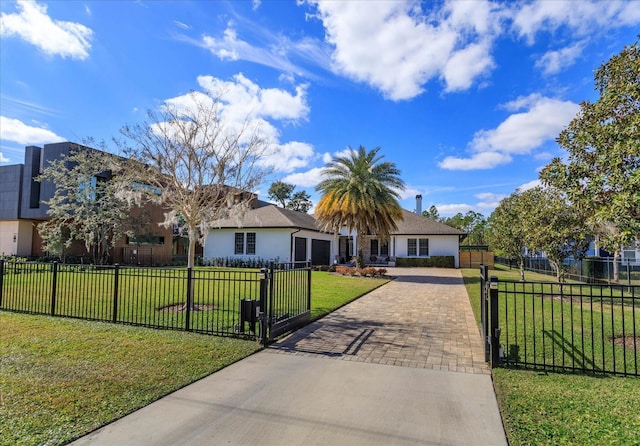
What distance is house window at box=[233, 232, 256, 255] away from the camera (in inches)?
1059

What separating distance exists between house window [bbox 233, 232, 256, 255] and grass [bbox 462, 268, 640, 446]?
22953 millimetres

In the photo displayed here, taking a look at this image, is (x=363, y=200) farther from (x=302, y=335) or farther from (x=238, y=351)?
(x=238, y=351)

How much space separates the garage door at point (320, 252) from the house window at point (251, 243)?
459cm

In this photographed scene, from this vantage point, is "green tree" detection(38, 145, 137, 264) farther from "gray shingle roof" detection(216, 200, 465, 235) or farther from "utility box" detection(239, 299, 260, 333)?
"utility box" detection(239, 299, 260, 333)

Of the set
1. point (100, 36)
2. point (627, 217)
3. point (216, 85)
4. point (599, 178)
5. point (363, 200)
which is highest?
point (100, 36)

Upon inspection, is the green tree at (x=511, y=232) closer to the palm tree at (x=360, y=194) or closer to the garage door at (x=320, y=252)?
the palm tree at (x=360, y=194)

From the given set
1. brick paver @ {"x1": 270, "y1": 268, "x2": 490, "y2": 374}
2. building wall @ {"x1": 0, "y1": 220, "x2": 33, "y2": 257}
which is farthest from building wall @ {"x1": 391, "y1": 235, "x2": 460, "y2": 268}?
building wall @ {"x1": 0, "y1": 220, "x2": 33, "y2": 257}

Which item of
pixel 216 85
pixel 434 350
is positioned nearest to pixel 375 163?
pixel 216 85

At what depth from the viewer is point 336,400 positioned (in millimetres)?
4121

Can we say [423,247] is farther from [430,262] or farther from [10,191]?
[10,191]

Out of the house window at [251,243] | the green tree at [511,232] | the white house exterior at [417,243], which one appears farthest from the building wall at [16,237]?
the green tree at [511,232]

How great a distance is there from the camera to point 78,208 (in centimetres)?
2230

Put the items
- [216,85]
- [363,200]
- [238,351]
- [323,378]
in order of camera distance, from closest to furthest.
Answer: [323,378], [238,351], [216,85], [363,200]

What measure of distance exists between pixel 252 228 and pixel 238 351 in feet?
69.5
